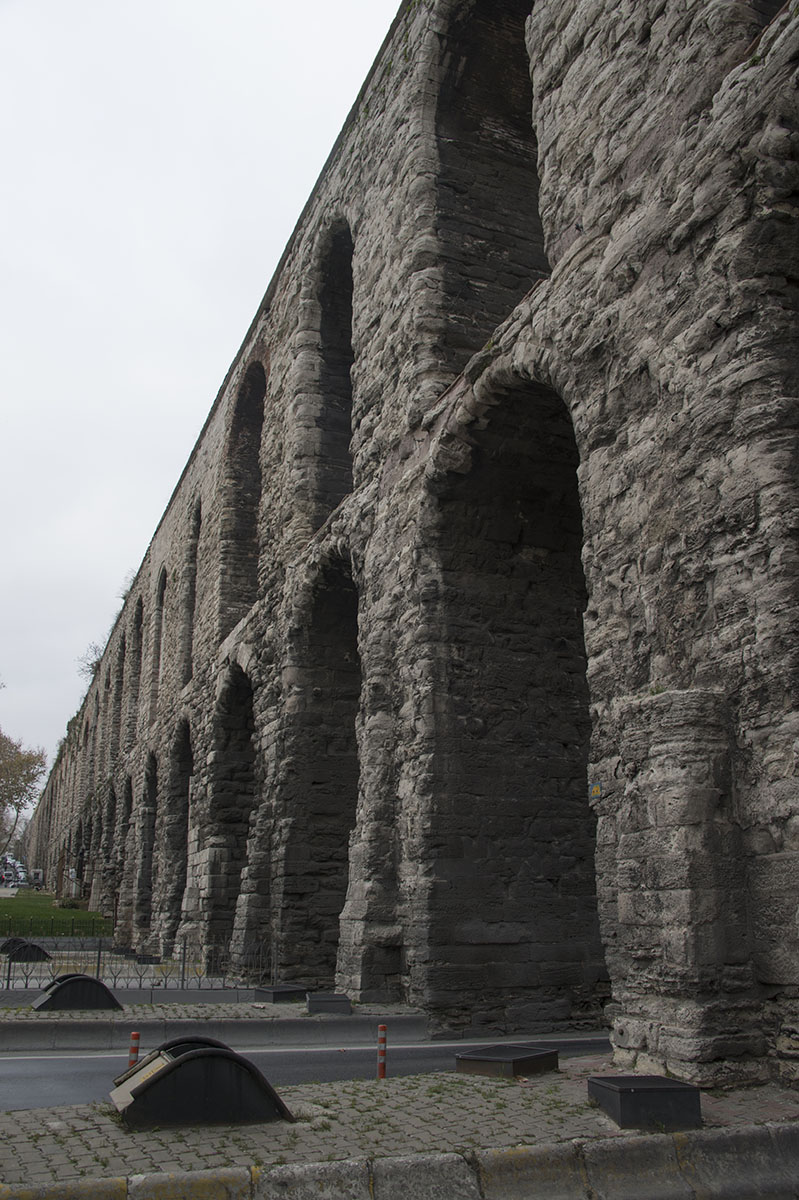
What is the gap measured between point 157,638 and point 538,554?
17.2 m

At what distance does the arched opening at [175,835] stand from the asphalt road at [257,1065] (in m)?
11.2

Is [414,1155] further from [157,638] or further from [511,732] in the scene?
[157,638]

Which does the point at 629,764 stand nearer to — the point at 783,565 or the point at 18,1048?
the point at 783,565

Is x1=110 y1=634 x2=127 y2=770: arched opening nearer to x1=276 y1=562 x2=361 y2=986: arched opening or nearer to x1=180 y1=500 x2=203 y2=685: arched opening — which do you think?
x1=180 y1=500 x2=203 y2=685: arched opening

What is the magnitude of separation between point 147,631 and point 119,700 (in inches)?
265

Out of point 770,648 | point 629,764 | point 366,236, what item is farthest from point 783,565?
point 366,236

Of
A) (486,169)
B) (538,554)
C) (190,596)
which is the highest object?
(486,169)

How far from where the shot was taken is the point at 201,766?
52.1ft

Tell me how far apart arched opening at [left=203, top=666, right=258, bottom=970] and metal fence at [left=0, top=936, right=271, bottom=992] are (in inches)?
25.4

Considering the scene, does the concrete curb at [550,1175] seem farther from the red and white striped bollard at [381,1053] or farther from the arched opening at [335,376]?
the arched opening at [335,376]

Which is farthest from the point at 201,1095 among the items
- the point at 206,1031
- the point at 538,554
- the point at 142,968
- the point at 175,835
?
the point at 175,835

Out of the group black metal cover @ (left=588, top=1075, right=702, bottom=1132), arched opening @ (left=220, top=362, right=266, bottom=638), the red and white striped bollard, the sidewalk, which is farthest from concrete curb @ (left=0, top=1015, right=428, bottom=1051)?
arched opening @ (left=220, top=362, right=266, bottom=638)

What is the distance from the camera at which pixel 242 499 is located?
58.7 ft

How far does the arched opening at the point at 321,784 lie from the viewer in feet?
35.2
